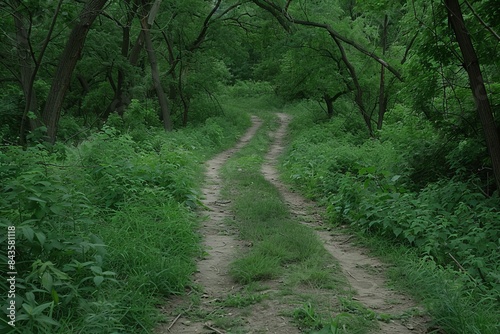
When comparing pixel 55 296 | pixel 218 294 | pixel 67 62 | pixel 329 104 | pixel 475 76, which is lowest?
pixel 218 294

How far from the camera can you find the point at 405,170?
326 inches

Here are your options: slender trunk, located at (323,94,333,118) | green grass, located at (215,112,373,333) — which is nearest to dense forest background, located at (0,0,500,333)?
green grass, located at (215,112,373,333)

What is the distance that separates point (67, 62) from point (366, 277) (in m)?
6.08

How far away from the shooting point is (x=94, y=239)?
156 inches

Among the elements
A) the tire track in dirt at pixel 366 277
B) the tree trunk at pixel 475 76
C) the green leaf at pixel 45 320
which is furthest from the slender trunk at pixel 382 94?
the green leaf at pixel 45 320

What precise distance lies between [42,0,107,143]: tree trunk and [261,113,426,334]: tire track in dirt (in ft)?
15.0

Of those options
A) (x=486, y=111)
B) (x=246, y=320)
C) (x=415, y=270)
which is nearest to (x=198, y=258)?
(x=246, y=320)

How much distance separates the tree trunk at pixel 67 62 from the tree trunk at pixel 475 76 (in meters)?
5.45

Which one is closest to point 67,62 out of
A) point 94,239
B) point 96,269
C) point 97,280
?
point 94,239

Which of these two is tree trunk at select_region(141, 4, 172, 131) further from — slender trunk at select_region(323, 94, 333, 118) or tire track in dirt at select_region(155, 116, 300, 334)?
tire track in dirt at select_region(155, 116, 300, 334)

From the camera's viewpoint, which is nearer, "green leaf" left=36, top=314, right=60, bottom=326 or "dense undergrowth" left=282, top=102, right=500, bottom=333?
"green leaf" left=36, top=314, right=60, bottom=326

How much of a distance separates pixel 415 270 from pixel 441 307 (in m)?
0.95

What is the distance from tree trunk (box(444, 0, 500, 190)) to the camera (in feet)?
19.3

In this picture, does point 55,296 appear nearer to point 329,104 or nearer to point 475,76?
point 475,76
